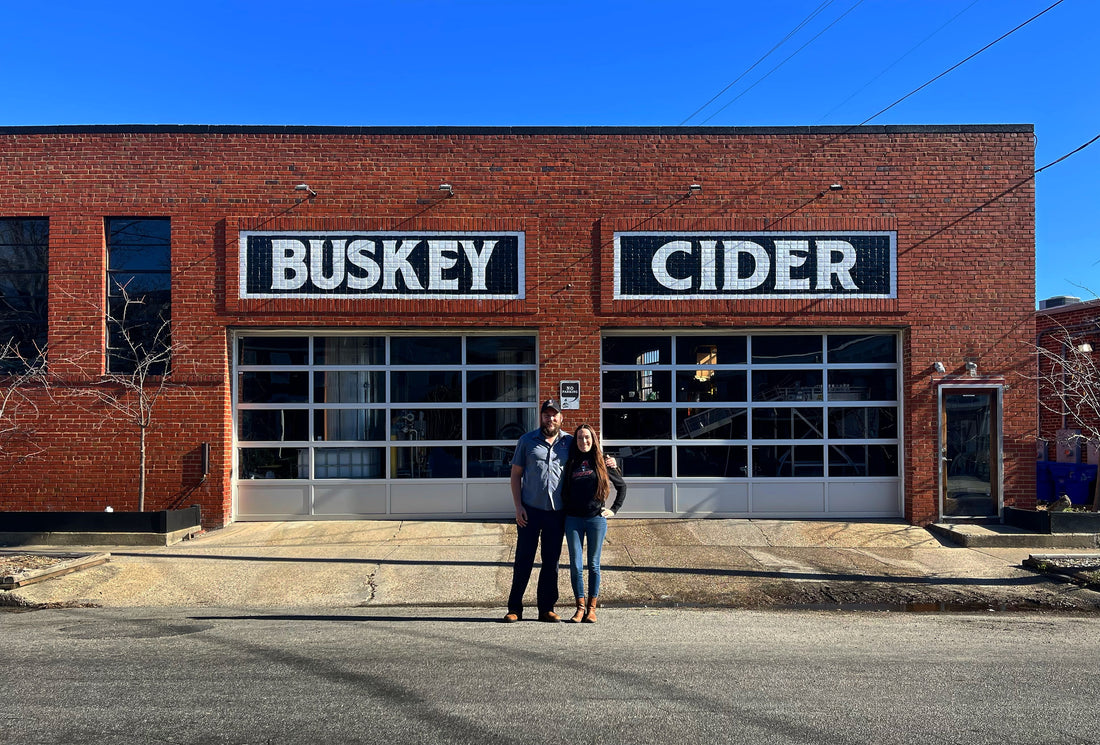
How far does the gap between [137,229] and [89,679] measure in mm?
8658

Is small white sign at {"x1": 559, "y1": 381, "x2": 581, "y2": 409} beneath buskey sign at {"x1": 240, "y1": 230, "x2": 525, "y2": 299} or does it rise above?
beneath

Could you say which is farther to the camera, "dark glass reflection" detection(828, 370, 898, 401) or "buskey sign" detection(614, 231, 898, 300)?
"dark glass reflection" detection(828, 370, 898, 401)

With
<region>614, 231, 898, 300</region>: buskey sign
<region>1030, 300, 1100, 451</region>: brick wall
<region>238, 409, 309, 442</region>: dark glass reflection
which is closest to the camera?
<region>614, 231, 898, 300</region>: buskey sign

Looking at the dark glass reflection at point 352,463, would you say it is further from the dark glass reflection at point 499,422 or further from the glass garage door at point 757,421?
the glass garage door at point 757,421

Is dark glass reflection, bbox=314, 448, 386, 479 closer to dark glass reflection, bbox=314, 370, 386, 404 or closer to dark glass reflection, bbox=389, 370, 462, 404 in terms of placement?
dark glass reflection, bbox=314, 370, 386, 404

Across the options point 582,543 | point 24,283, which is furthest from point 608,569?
point 24,283

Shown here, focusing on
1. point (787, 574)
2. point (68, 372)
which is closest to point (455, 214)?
point (68, 372)

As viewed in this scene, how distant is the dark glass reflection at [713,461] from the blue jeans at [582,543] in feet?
18.1

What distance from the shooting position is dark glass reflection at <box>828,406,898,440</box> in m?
12.4

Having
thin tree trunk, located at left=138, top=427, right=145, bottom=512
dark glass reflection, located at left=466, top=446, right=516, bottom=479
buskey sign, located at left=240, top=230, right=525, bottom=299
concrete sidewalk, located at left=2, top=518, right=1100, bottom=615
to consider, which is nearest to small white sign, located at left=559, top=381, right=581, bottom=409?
dark glass reflection, located at left=466, top=446, right=516, bottom=479

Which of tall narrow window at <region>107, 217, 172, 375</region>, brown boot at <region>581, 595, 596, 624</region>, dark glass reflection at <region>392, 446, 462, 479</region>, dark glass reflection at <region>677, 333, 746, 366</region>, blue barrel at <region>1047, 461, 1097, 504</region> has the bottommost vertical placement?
brown boot at <region>581, 595, 596, 624</region>

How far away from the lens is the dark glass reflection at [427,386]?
1229cm

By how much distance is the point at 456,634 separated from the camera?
21.1 ft

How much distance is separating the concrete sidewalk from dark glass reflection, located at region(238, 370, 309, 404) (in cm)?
182
